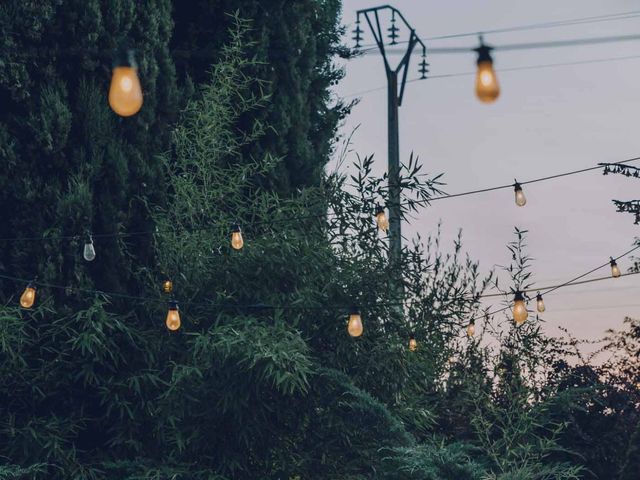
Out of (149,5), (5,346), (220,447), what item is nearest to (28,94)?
(149,5)

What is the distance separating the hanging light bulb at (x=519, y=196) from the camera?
7770mm

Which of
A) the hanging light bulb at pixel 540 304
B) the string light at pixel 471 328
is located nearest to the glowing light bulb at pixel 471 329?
the string light at pixel 471 328

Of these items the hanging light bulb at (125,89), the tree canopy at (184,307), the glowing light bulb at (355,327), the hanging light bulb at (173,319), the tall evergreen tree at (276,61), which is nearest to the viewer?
the hanging light bulb at (125,89)

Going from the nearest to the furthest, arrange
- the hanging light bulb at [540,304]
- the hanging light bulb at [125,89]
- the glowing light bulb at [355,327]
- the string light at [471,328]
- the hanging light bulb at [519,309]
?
the hanging light bulb at [125,89]
the glowing light bulb at [355,327]
the hanging light bulb at [519,309]
the hanging light bulb at [540,304]
the string light at [471,328]

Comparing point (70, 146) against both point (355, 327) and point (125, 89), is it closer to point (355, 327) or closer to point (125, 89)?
point (355, 327)

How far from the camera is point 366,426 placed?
29.1 ft

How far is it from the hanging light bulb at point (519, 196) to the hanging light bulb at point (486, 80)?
358cm

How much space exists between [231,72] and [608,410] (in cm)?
617

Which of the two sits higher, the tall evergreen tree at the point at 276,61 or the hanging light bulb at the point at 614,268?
the tall evergreen tree at the point at 276,61

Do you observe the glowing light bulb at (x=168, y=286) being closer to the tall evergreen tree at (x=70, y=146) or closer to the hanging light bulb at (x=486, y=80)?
the tall evergreen tree at (x=70, y=146)

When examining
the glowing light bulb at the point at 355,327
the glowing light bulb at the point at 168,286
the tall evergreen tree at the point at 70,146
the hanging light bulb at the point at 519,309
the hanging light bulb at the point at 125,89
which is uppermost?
the tall evergreen tree at the point at 70,146

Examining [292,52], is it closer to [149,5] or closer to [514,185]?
[149,5]

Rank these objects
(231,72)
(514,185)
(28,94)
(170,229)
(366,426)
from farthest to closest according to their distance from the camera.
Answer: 1. (231,72)
2. (170,229)
3. (28,94)
4. (366,426)
5. (514,185)

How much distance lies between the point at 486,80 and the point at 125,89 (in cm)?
161
